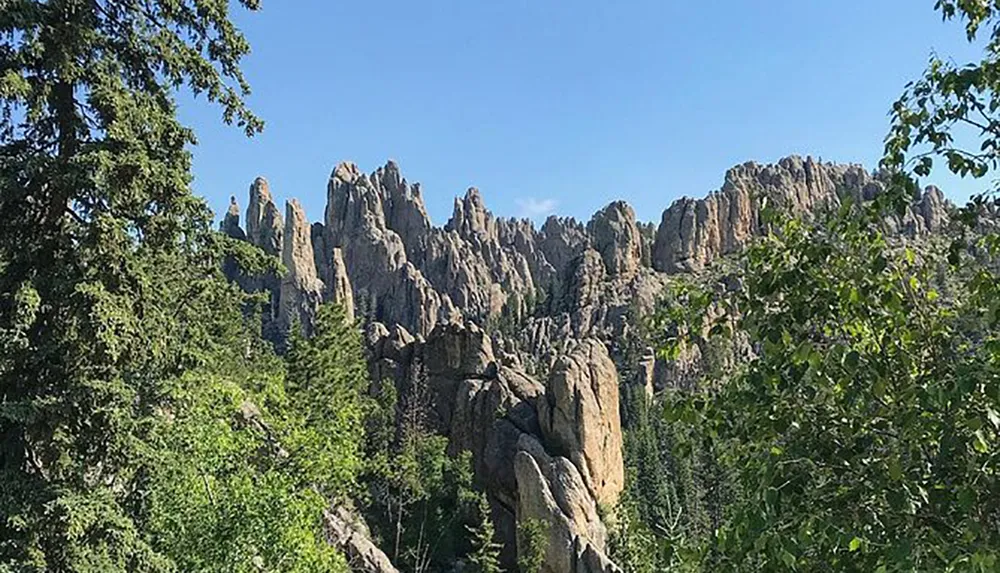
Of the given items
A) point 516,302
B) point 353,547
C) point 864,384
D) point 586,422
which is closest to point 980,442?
point 864,384

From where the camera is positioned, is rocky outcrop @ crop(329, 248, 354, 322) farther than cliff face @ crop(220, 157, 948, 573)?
Yes

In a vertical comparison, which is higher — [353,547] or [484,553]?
[484,553]

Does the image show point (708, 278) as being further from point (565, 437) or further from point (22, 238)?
point (565, 437)

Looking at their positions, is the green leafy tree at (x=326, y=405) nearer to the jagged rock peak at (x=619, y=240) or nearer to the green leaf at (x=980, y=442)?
the green leaf at (x=980, y=442)

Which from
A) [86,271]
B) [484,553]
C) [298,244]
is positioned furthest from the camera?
[298,244]

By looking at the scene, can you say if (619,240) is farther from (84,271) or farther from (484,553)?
(84,271)

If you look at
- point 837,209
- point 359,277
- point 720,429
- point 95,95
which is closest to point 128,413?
point 95,95

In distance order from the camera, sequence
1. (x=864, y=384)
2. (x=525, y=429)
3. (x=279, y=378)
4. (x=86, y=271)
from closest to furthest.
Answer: (x=864, y=384)
(x=86, y=271)
(x=279, y=378)
(x=525, y=429)

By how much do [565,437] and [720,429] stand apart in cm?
4492

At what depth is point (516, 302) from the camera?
122 metres

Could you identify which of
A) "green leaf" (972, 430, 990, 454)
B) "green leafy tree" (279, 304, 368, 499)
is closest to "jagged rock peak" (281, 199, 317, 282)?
"green leafy tree" (279, 304, 368, 499)

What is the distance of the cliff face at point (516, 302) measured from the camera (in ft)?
155

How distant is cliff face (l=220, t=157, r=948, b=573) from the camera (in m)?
47.2

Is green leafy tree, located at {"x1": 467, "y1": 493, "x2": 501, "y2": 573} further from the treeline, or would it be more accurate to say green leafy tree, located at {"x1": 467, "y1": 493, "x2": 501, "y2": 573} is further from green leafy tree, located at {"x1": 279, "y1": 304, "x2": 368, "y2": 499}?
the treeline
